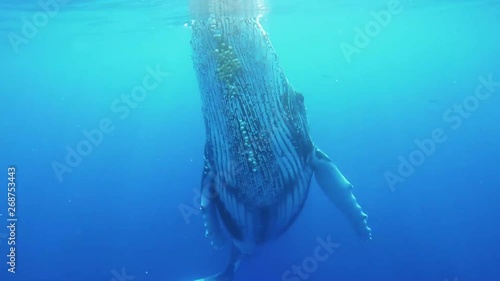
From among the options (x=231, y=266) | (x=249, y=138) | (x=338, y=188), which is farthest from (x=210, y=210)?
(x=231, y=266)

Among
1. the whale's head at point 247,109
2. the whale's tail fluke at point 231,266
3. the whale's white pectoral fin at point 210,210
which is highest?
the whale's head at point 247,109

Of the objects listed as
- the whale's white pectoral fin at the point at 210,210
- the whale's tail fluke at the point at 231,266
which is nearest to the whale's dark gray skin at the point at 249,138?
the whale's white pectoral fin at the point at 210,210

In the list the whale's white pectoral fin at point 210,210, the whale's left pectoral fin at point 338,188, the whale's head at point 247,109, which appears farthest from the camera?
the whale's left pectoral fin at point 338,188

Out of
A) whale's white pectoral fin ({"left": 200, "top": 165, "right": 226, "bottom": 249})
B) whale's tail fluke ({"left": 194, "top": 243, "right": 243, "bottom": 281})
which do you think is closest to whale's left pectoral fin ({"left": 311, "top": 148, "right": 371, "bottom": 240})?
whale's white pectoral fin ({"left": 200, "top": 165, "right": 226, "bottom": 249})

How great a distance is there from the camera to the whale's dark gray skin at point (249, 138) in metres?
6.57

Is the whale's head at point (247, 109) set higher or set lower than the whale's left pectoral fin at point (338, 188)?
higher

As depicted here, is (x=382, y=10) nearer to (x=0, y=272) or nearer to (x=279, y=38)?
(x=279, y=38)

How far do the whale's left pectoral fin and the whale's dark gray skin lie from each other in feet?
0.06

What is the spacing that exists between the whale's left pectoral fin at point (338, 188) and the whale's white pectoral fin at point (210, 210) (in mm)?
1926

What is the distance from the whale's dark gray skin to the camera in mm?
6570

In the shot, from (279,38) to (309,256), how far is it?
24237 mm

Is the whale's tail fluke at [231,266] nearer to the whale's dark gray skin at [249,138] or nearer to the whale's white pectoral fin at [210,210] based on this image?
the whale's dark gray skin at [249,138]

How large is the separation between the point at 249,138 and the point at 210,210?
2.28 metres

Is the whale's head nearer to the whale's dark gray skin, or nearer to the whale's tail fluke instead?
the whale's dark gray skin
